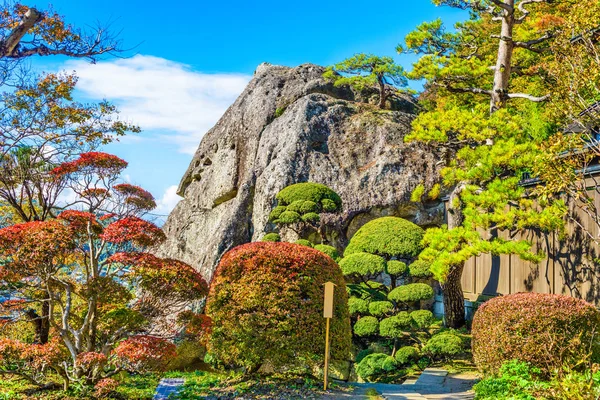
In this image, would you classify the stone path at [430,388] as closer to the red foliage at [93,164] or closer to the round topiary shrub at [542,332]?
the round topiary shrub at [542,332]

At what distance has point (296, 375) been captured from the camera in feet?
22.6

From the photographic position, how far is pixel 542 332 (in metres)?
5.96

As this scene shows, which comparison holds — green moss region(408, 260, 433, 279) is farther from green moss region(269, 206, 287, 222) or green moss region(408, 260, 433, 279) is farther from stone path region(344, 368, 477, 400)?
green moss region(269, 206, 287, 222)

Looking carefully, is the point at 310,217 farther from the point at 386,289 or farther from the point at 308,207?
the point at 386,289

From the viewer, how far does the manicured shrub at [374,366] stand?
824 centimetres

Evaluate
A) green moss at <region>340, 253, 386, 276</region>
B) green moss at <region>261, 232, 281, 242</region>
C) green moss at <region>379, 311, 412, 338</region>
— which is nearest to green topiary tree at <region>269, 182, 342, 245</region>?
green moss at <region>261, 232, 281, 242</region>

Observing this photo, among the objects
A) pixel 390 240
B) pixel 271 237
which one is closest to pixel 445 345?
pixel 390 240

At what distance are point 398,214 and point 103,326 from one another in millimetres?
8330

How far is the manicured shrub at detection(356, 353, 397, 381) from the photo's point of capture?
824 centimetres

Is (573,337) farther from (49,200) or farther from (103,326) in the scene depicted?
(49,200)

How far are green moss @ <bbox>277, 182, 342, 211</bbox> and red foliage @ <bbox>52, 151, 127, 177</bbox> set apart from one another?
5658mm

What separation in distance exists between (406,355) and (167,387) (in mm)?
3884

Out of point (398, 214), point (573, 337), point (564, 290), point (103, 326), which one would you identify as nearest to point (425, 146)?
point (398, 214)

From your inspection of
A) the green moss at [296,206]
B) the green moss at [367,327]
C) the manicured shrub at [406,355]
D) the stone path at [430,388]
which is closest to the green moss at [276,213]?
the green moss at [296,206]
